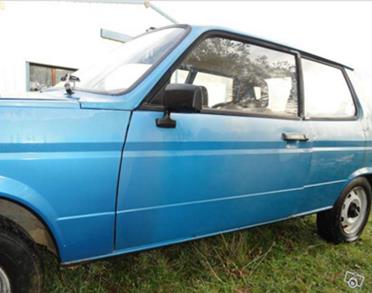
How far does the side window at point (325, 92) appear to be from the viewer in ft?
10.3

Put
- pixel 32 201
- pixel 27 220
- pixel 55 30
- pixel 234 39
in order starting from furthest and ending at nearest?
pixel 55 30 < pixel 234 39 < pixel 27 220 < pixel 32 201

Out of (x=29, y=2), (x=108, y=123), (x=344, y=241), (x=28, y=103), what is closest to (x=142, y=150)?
(x=108, y=123)

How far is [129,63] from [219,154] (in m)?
0.87

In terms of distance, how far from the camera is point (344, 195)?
11.2 feet

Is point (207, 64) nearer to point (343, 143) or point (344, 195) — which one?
point (343, 143)

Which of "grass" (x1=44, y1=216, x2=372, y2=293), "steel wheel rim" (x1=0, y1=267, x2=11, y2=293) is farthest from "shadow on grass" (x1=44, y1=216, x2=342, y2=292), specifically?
"steel wheel rim" (x1=0, y1=267, x2=11, y2=293)

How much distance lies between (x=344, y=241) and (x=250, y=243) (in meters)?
1.07

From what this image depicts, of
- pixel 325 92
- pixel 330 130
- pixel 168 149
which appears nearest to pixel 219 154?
pixel 168 149

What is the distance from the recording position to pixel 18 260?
1.68 m

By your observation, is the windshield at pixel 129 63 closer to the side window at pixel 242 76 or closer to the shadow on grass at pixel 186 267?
the side window at pixel 242 76

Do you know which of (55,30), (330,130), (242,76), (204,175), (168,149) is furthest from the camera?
(55,30)

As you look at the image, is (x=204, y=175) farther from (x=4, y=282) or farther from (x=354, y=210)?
(x=354, y=210)

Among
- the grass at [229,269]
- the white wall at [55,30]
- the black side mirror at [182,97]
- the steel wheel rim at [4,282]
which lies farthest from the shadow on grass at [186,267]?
the white wall at [55,30]
